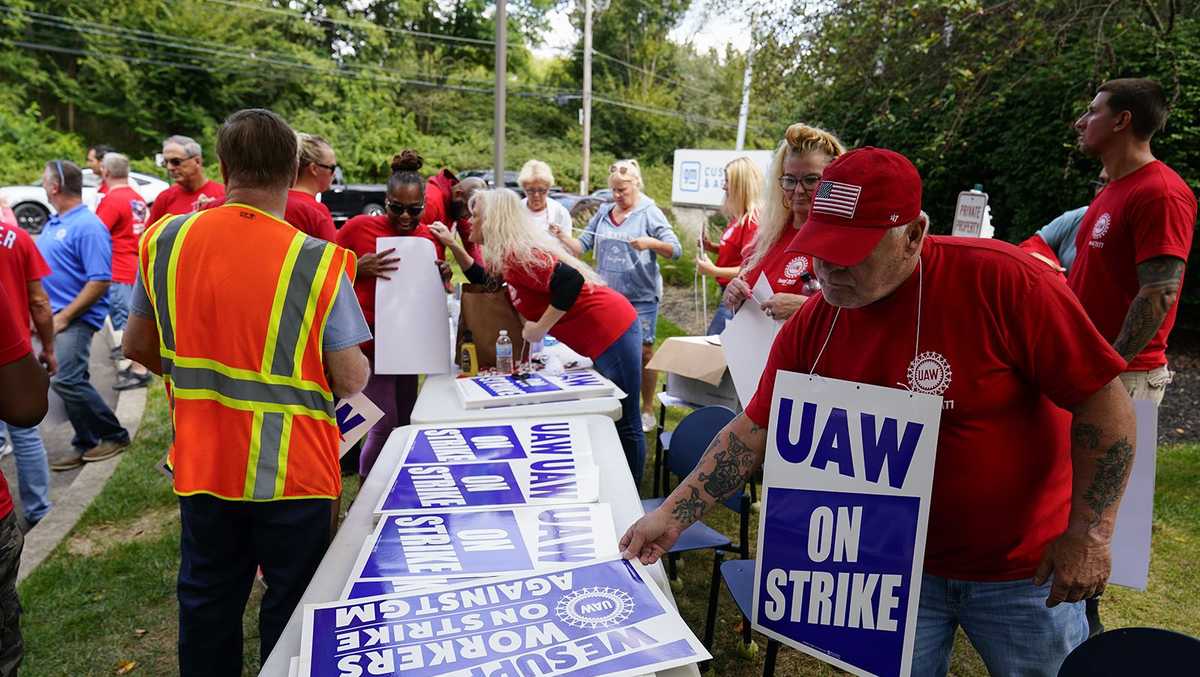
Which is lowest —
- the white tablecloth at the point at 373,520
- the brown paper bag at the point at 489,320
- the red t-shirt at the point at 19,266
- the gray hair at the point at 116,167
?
the white tablecloth at the point at 373,520

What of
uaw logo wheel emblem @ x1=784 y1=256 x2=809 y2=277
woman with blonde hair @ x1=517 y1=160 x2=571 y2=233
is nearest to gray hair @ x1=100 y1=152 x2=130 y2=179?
woman with blonde hair @ x1=517 y1=160 x2=571 y2=233

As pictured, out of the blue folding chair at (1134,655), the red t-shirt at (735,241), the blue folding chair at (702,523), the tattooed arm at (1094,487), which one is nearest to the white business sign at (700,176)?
the red t-shirt at (735,241)

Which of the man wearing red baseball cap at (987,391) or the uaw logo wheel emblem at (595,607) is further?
the uaw logo wheel emblem at (595,607)

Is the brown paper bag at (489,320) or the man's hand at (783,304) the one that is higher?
the man's hand at (783,304)

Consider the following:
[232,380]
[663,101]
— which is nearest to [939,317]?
[232,380]

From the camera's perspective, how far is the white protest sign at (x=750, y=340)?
2.90 metres

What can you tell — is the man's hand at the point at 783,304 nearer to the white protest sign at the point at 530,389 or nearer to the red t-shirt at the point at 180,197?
the white protest sign at the point at 530,389

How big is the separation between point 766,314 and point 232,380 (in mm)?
Answer: 1919

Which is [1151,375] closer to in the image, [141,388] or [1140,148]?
[1140,148]

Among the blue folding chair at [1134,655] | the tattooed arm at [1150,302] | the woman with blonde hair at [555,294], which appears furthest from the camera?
the woman with blonde hair at [555,294]

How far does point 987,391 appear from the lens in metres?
1.44

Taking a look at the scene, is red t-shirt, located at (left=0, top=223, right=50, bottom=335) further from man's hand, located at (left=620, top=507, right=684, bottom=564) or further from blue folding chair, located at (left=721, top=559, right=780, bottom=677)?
blue folding chair, located at (left=721, top=559, right=780, bottom=677)

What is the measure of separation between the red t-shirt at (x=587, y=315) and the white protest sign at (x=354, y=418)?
1144 mm

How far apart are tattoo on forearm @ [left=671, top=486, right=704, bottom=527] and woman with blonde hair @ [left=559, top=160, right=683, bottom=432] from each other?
11.2 ft
